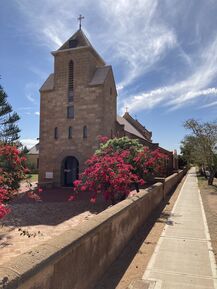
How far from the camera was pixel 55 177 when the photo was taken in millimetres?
26938

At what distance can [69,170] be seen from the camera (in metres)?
27.0

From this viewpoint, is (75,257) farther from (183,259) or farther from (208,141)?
(208,141)

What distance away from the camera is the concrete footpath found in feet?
19.4

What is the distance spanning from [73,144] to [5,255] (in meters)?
18.3

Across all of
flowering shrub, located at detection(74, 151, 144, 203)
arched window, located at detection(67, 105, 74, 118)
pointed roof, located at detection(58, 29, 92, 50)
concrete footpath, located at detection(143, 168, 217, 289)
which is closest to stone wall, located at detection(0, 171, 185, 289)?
concrete footpath, located at detection(143, 168, 217, 289)

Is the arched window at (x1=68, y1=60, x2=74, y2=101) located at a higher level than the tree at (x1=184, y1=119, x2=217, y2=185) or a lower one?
higher

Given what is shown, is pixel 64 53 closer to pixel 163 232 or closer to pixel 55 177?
pixel 55 177

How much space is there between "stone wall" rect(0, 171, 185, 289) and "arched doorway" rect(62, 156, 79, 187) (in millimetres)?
18441

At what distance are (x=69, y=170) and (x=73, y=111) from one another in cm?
542

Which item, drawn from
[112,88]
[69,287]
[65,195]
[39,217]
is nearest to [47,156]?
[65,195]

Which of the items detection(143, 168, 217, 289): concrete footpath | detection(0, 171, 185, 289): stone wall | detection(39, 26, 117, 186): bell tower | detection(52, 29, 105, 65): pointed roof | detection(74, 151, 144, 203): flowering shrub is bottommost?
detection(143, 168, 217, 289): concrete footpath

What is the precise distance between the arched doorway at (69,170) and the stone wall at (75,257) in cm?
1844

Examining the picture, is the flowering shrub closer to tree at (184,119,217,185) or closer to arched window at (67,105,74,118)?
arched window at (67,105,74,118)

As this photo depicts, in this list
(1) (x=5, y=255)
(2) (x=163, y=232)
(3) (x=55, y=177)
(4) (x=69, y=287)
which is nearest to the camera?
(4) (x=69, y=287)
